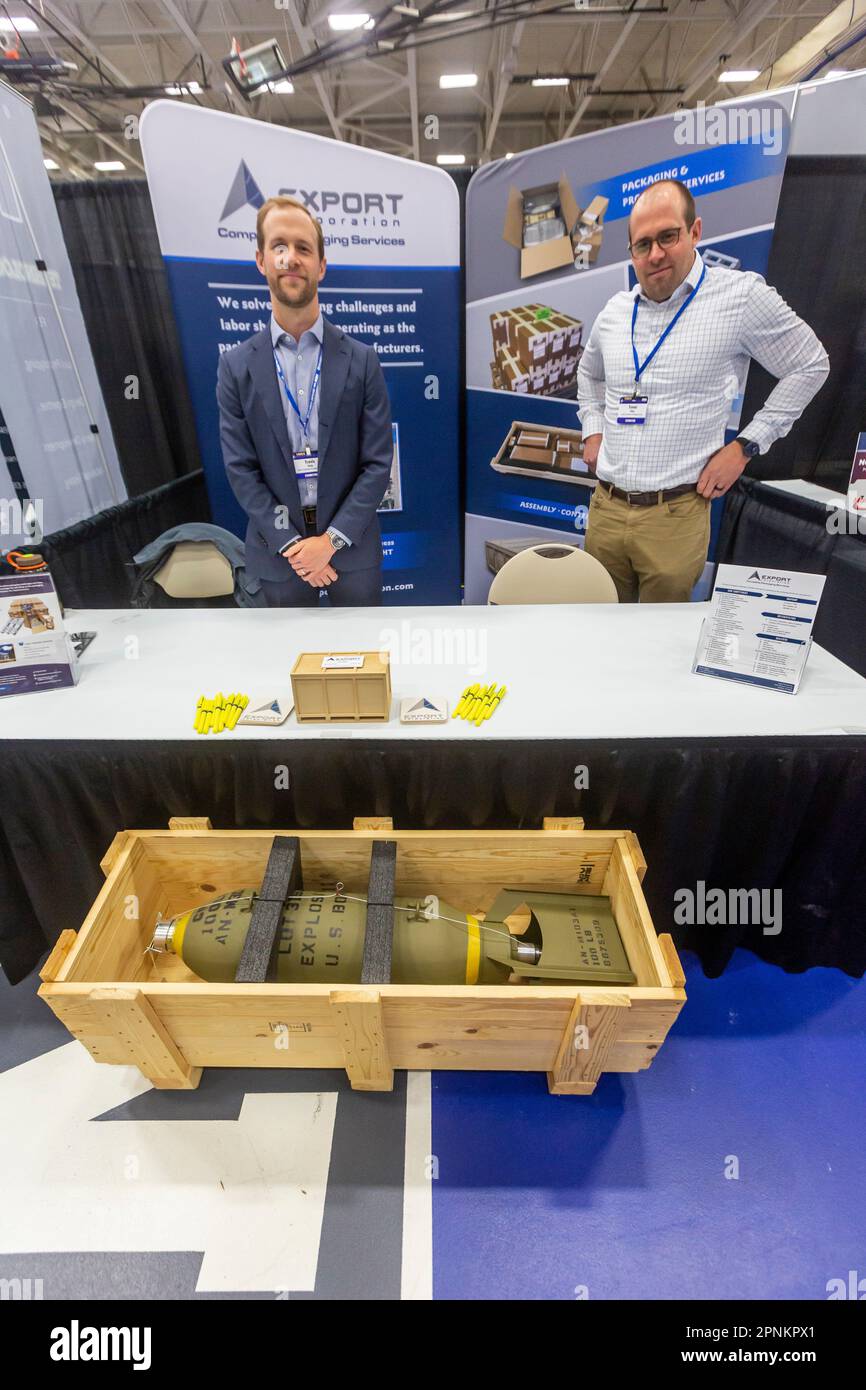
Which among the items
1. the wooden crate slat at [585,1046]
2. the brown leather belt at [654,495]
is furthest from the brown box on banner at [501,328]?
Result: the wooden crate slat at [585,1046]

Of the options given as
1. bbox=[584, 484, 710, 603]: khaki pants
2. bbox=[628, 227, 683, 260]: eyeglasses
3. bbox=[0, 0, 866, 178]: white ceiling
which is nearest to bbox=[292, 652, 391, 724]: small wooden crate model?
bbox=[584, 484, 710, 603]: khaki pants

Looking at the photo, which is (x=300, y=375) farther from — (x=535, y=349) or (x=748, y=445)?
(x=535, y=349)

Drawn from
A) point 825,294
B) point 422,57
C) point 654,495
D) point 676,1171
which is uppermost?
point 422,57

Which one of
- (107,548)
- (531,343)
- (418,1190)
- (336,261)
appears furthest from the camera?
(531,343)

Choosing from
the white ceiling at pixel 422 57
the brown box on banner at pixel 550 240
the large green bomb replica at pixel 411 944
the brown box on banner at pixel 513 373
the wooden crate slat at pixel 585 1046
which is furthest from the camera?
the white ceiling at pixel 422 57

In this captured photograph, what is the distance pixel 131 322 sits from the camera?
12.8ft

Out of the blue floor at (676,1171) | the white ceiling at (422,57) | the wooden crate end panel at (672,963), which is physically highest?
the white ceiling at (422,57)

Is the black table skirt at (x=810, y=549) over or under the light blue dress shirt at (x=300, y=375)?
under

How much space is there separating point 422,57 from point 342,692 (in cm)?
970

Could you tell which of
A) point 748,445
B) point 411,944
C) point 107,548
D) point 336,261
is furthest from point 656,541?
point 107,548

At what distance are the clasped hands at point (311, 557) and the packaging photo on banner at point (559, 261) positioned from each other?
1.70m

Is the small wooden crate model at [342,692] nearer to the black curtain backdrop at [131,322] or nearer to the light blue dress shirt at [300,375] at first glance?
the light blue dress shirt at [300,375]

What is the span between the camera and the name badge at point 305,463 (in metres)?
2.08

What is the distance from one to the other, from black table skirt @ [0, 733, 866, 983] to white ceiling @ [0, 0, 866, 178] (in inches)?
219
